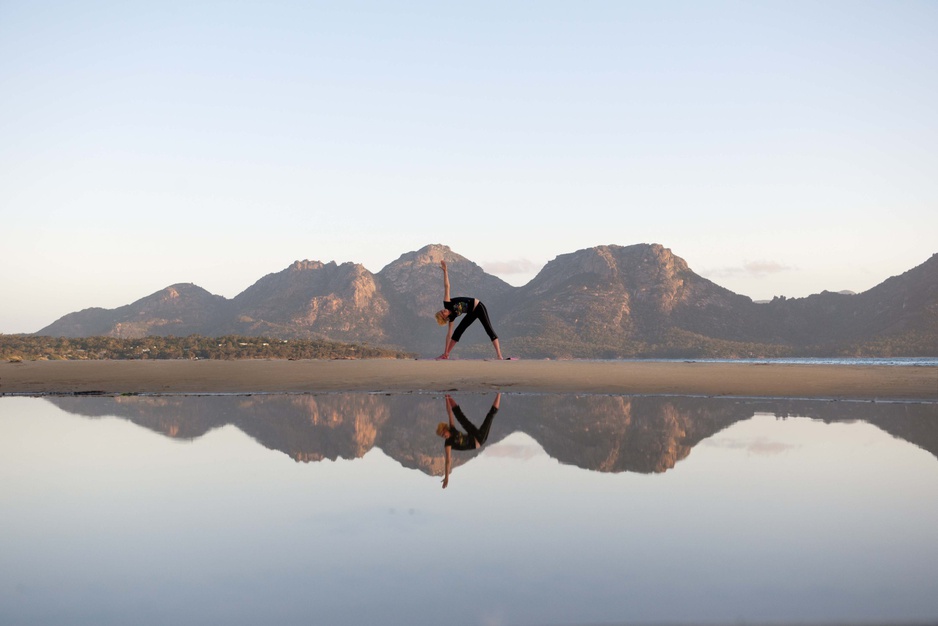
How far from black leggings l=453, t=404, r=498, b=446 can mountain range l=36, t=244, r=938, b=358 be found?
129 metres

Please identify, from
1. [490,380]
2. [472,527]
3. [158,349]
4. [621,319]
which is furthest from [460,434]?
[621,319]

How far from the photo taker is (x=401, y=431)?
1173 cm

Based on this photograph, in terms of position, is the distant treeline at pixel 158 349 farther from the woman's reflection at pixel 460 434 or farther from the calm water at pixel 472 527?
the calm water at pixel 472 527

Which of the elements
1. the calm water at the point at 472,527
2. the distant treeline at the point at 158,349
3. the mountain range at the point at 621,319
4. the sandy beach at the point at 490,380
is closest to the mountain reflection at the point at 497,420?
the calm water at the point at 472,527

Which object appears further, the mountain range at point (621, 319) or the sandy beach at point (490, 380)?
the mountain range at point (621, 319)

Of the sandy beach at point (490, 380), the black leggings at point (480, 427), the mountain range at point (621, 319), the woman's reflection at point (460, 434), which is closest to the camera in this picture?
the woman's reflection at point (460, 434)

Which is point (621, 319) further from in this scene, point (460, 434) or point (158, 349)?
point (460, 434)

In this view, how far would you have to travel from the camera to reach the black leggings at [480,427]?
1113 centimetres

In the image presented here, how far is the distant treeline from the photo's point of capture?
45.5 metres

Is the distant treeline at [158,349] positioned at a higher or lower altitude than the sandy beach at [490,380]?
higher

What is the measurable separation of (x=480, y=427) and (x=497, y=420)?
3.68 feet

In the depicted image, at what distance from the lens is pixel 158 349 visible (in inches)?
1911

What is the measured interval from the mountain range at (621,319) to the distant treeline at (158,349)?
295 feet

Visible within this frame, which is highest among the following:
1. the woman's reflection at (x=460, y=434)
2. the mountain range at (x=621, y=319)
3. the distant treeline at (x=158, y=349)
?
the mountain range at (x=621, y=319)
